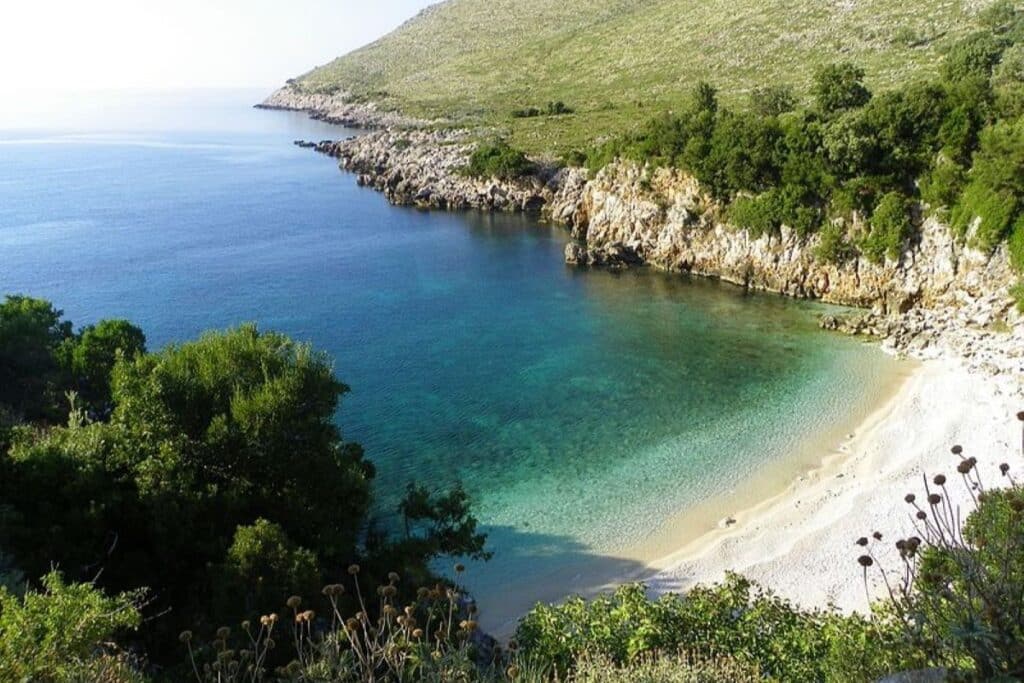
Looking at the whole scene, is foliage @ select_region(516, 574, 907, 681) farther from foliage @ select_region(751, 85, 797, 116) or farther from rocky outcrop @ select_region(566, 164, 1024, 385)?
foliage @ select_region(751, 85, 797, 116)

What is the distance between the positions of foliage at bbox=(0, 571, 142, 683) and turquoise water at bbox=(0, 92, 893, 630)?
13137 millimetres

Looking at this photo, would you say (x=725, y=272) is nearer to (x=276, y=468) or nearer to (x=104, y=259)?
(x=276, y=468)

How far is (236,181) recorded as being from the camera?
100875mm

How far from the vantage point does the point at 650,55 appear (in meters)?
116

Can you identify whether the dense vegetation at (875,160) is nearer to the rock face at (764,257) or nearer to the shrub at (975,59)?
the shrub at (975,59)

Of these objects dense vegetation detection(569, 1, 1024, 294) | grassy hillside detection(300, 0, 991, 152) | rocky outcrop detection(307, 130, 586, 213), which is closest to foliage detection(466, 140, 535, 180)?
rocky outcrop detection(307, 130, 586, 213)

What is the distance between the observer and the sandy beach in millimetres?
20797

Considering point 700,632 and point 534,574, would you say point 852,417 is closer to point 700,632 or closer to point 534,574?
point 534,574

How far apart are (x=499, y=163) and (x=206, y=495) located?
64811mm

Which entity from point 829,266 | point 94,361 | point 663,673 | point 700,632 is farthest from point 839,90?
point 663,673

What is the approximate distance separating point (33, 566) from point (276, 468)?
558 centimetres

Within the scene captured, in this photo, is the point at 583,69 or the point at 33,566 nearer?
the point at 33,566

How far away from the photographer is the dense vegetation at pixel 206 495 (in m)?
15.0

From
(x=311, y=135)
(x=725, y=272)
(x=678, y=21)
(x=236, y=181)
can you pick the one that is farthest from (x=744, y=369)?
(x=311, y=135)
